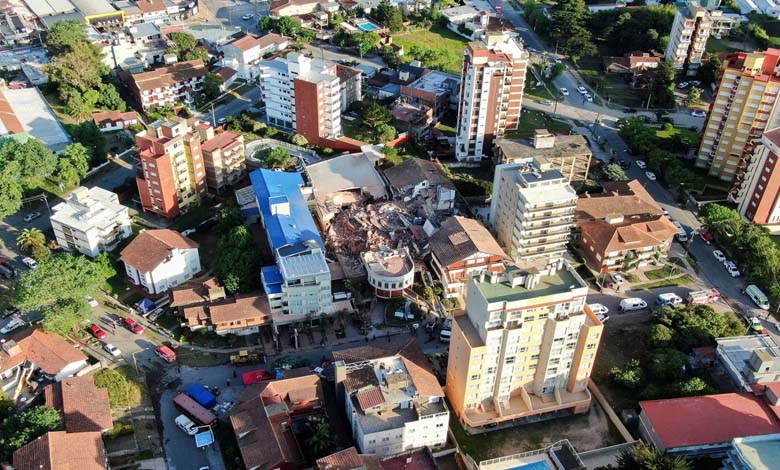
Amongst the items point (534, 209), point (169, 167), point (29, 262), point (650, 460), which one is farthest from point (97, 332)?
point (650, 460)

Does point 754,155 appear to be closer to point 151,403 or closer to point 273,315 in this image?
point 273,315

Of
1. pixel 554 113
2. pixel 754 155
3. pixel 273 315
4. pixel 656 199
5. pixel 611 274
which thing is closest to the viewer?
pixel 273 315

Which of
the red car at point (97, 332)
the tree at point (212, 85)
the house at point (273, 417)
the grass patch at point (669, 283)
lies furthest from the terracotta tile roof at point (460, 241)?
the tree at point (212, 85)

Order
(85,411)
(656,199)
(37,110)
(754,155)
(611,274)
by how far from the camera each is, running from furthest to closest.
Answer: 1. (37,110)
2. (656,199)
3. (754,155)
4. (611,274)
5. (85,411)

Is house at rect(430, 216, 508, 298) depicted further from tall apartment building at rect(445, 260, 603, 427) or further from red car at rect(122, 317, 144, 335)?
red car at rect(122, 317, 144, 335)

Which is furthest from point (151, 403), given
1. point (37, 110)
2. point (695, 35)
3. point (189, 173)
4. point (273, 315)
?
point (695, 35)

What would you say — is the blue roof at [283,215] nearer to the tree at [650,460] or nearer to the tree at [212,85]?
the tree at [212,85]
